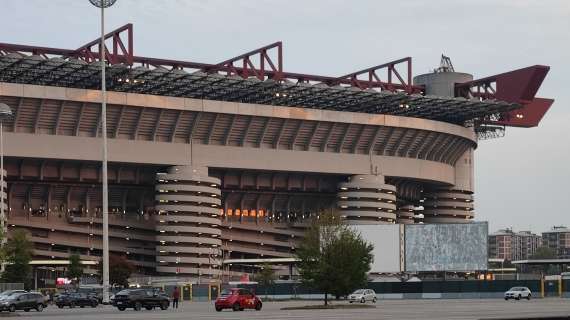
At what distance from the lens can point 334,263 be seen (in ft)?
281

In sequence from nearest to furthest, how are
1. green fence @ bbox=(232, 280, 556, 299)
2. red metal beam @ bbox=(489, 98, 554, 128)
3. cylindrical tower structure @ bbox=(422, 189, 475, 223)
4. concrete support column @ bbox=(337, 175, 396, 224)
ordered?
green fence @ bbox=(232, 280, 556, 299) < concrete support column @ bbox=(337, 175, 396, 224) < red metal beam @ bbox=(489, 98, 554, 128) < cylindrical tower structure @ bbox=(422, 189, 475, 223)

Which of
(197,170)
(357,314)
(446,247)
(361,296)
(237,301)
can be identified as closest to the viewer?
(357,314)

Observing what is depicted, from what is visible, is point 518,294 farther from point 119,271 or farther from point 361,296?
point 119,271

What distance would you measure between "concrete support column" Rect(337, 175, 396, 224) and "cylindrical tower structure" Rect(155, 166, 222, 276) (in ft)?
68.0

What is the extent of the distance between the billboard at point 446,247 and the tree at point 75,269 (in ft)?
133

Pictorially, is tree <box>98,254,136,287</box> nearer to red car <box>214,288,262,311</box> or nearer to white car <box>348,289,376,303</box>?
white car <box>348,289,376,303</box>

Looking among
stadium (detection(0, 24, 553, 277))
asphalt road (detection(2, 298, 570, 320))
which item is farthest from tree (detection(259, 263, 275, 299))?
asphalt road (detection(2, 298, 570, 320))

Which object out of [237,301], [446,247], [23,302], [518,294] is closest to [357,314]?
[237,301]

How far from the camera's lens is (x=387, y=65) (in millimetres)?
162125

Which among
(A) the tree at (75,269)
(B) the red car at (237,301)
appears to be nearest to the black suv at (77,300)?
(B) the red car at (237,301)

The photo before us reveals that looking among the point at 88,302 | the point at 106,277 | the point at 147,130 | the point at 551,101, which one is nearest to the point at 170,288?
the point at 147,130

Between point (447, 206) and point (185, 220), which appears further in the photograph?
point (447, 206)

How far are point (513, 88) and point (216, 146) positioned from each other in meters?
48.0

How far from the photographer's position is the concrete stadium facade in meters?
147
